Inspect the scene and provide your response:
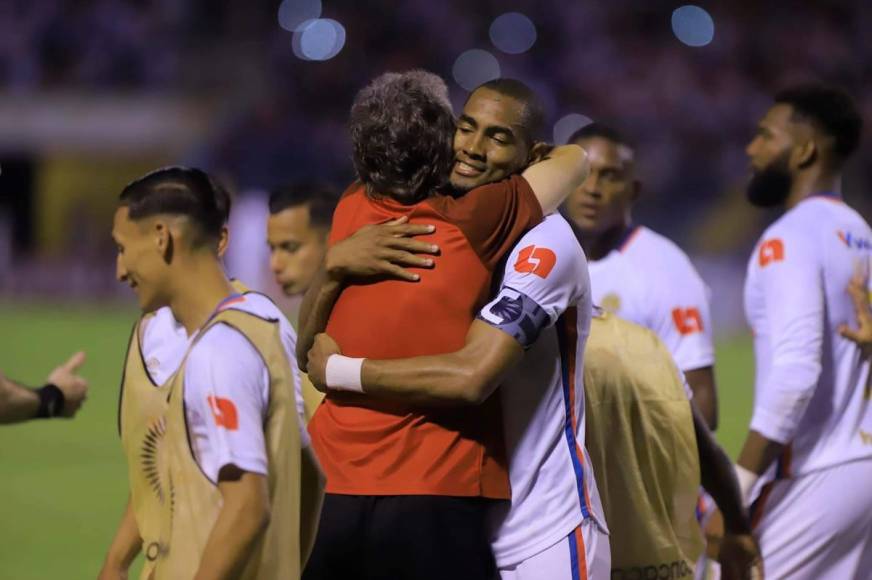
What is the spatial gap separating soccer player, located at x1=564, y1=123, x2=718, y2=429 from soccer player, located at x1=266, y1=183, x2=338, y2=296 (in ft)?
3.72

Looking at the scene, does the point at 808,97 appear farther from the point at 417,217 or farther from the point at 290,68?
the point at 290,68

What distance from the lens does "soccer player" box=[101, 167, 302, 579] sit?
309cm

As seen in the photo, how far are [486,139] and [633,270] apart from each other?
250 centimetres

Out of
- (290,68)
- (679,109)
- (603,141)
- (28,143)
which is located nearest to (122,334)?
(28,143)

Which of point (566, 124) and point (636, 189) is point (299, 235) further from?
point (566, 124)

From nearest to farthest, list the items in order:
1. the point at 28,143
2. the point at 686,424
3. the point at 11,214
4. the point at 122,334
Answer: the point at 686,424 → the point at 122,334 → the point at 28,143 → the point at 11,214

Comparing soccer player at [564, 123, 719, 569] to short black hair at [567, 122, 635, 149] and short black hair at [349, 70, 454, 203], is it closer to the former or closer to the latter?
short black hair at [567, 122, 635, 149]

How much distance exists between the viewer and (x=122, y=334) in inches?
853

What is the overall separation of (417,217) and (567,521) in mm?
871

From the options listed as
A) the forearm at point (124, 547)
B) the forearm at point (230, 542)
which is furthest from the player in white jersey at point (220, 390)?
the forearm at point (124, 547)

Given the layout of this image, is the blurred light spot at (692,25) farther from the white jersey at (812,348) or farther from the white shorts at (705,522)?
the white jersey at (812,348)

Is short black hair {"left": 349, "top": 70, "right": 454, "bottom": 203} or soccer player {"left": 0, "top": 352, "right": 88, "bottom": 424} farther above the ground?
short black hair {"left": 349, "top": 70, "right": 454, "bottom": 203}

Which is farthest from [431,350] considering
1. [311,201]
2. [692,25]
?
[692,25]

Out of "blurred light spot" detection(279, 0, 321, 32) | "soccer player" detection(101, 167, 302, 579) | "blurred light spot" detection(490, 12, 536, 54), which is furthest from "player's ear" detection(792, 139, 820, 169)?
"blurred light spot" detection(490, 12, 536, 54)
